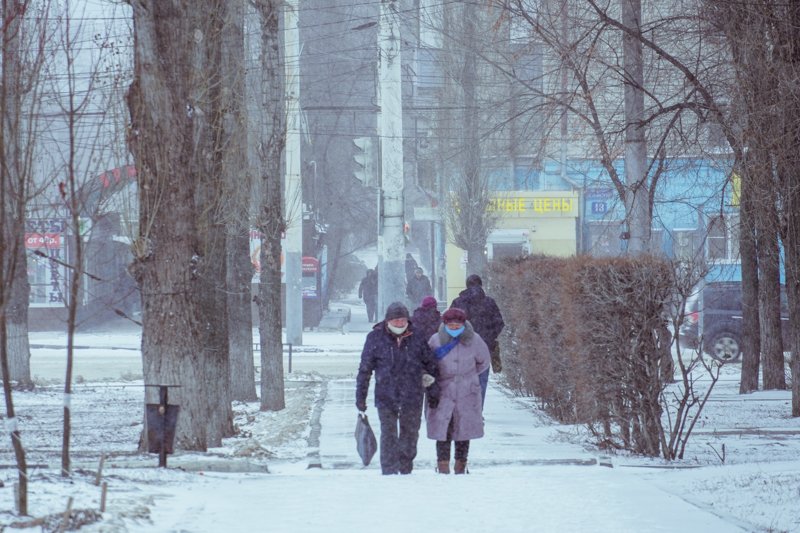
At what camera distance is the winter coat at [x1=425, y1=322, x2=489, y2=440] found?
1009 cm

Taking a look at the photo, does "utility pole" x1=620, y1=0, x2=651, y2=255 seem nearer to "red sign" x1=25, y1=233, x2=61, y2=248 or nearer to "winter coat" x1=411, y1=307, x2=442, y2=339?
"winter coat" x1=411, y1=307, x2=442, y2=339

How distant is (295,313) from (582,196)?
51.8 ft

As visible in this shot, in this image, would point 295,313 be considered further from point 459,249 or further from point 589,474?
point 589,474

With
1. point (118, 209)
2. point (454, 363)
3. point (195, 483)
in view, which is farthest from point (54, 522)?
point (118, 209)

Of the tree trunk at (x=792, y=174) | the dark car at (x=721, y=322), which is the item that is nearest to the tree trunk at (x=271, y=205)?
the tree trunk at (x=792, y=174)

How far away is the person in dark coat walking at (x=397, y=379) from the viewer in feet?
32.2

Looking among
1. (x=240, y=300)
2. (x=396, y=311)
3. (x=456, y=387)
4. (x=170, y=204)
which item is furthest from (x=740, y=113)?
(x=240, y=300)

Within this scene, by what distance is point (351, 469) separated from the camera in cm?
1119

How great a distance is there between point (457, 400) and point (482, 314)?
4461mm

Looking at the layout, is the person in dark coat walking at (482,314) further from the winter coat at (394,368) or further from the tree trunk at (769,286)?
the winter coat at (394,368)

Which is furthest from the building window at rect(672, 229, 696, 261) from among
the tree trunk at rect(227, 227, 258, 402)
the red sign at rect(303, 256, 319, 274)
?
the red sign at rect(303, 256, 319, 274)

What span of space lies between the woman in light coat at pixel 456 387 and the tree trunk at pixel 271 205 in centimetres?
712

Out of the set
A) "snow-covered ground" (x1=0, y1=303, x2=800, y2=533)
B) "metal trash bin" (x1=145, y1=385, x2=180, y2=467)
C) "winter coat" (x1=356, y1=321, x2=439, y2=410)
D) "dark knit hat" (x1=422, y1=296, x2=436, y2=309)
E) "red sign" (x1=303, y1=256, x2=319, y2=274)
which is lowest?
"snow-covered ground" (x1=0, y1=303, x2=800, y2=533)

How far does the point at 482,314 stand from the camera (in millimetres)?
14508
